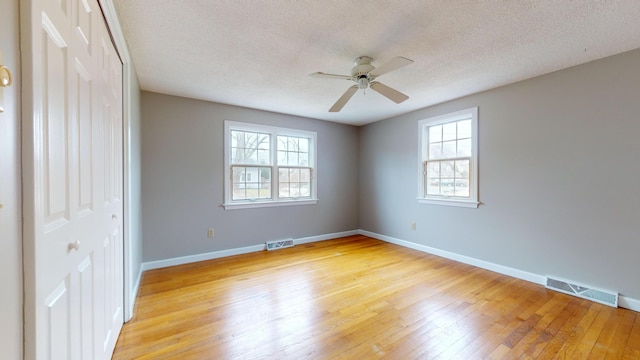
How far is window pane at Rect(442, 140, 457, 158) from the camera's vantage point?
378 centimetres

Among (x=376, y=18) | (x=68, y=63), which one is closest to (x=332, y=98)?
(x=376, y=18)

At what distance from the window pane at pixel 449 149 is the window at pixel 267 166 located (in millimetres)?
2178

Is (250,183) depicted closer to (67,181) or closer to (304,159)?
(304,159)

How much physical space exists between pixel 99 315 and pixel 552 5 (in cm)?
334

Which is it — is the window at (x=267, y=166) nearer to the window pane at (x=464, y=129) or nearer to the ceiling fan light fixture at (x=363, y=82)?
the ceiling fan light fixture at (x=363, y=82)

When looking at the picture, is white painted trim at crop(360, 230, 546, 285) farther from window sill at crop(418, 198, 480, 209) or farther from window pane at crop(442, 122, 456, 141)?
window pane at crop(442, 122, 456, 141)

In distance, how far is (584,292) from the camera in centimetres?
257

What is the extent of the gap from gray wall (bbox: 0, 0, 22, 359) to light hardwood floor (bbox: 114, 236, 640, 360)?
1.36 meters

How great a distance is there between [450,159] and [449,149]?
0.52 ft

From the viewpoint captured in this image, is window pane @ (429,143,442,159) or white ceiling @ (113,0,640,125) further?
window pane @ (429,143,442,159)

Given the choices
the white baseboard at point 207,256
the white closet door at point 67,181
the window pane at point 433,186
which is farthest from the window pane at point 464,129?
the white closet door at point 67,181

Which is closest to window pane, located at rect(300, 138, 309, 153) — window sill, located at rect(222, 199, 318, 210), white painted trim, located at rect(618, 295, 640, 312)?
window sill, located at rect(222, 199, 318, 210)

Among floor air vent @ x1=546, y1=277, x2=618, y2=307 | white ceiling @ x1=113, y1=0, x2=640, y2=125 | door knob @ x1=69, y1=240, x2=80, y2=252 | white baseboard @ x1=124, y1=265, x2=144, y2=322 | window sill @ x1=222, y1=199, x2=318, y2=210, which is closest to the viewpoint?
door knob @ x1=69, y1=240, x2=80, y2=252

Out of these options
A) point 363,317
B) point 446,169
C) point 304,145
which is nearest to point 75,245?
point 363,317
